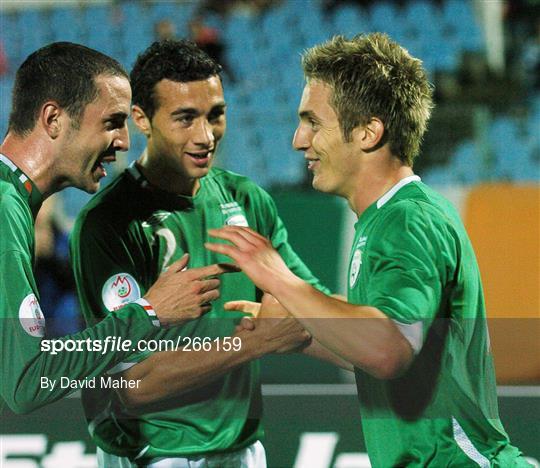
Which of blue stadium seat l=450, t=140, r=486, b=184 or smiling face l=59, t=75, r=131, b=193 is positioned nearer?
smiling face l=59, t=75, r=131, b=193

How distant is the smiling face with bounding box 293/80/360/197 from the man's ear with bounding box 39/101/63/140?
72 centimetres

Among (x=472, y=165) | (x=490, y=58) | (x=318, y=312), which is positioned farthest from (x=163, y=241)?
(x=490, y=58)

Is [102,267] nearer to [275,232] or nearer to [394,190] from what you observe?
[275,232]

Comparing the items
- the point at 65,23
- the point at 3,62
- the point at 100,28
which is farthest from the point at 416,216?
the point at 65,23

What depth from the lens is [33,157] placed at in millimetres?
2623

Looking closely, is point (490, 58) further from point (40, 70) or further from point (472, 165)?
point (40, 70)

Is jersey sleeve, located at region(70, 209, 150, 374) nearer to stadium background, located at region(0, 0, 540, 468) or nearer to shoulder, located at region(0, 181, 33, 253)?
shoulder, located at region(0, 181, 33, 253)

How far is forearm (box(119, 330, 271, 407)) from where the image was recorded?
2795 mm

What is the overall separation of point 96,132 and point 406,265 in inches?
45.5

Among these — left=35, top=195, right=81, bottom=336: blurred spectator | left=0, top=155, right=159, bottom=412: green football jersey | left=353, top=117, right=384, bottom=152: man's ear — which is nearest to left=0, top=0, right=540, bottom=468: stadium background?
left=35, top=195, right=81, bottom=336: blurred spectator

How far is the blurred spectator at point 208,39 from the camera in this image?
17.3ft

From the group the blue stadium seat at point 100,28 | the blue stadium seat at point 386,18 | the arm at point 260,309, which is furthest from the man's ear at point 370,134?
the blue stadium seat at point 386,18

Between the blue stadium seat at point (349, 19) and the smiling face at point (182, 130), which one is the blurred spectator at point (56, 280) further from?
the blue stadium seat at point (349, 19)

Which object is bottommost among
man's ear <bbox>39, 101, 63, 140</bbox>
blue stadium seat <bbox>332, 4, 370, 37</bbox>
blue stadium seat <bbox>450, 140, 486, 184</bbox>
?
man's ear <bbox>39, 101, 63, 140</bbox>
